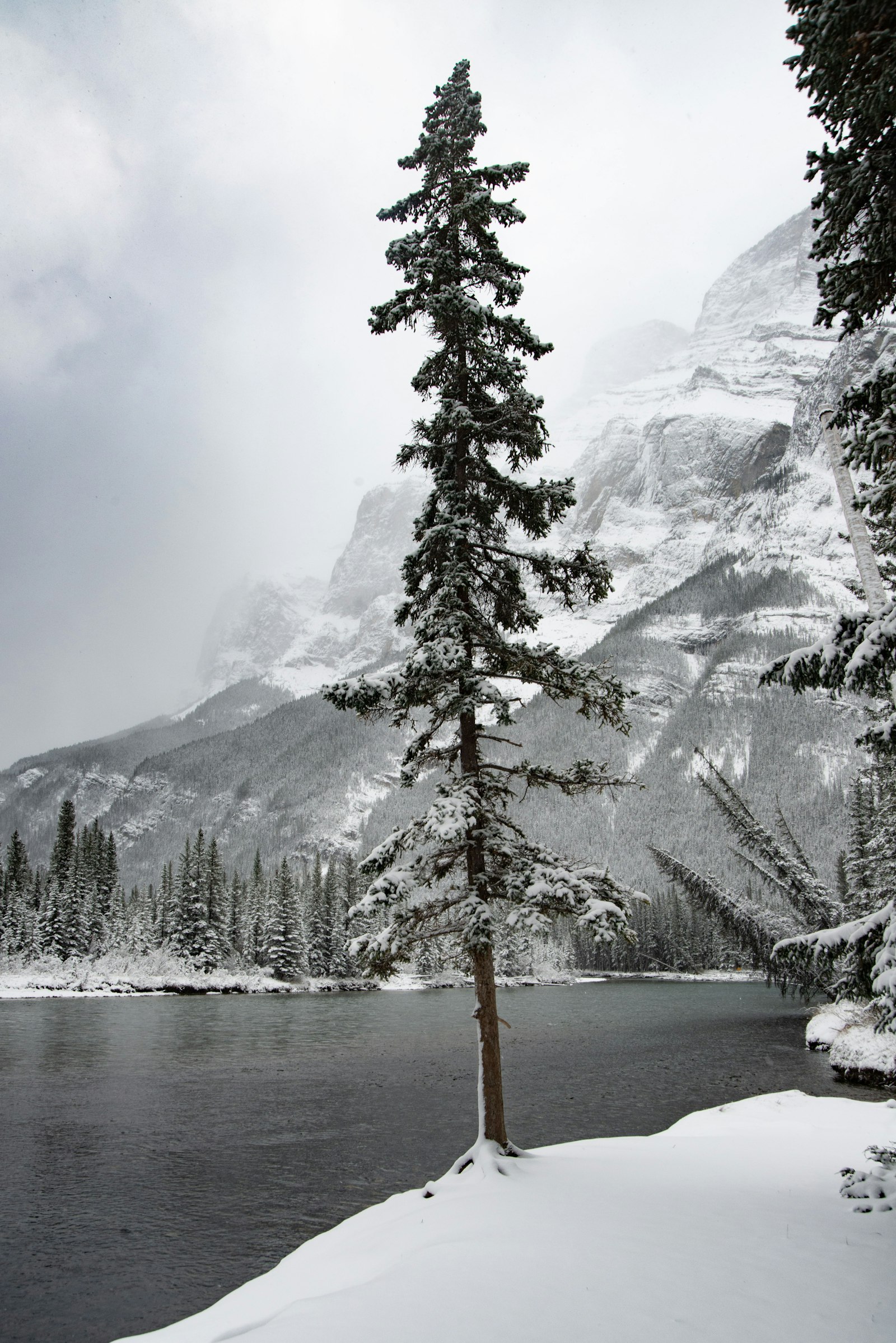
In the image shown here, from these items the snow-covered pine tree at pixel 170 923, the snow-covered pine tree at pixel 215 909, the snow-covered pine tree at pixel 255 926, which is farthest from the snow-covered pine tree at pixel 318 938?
the snow-covered pine tree at pixel 170 923

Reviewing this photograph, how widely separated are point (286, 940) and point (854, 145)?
8503cm

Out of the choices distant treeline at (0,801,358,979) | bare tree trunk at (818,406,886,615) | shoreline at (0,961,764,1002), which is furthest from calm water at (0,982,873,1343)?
distant treeline at (0,801,358,979)

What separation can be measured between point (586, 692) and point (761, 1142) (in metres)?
10.00

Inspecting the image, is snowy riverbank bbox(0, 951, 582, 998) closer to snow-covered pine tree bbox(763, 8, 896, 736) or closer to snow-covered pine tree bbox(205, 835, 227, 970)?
snow-covered pine tree bbox(205, 835, 227, 970)

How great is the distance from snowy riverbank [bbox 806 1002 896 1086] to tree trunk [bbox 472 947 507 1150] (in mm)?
14977

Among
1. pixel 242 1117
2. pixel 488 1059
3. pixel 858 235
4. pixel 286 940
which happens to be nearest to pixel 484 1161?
pixel 488 1059

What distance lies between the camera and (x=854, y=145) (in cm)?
675

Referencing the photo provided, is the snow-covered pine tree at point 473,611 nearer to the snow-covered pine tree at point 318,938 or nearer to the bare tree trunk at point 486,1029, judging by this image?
the bare tree trunk at point 486,1029

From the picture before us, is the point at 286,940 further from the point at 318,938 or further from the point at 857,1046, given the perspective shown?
the point at 857,1046

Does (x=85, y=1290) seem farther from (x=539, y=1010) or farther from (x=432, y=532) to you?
(x=539, y=1010)

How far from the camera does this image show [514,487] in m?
12.4

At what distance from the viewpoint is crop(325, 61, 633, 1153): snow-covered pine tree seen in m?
10.5

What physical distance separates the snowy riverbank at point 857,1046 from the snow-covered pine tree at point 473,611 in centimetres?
1582

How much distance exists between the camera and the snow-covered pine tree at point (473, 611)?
1046 centimetres
